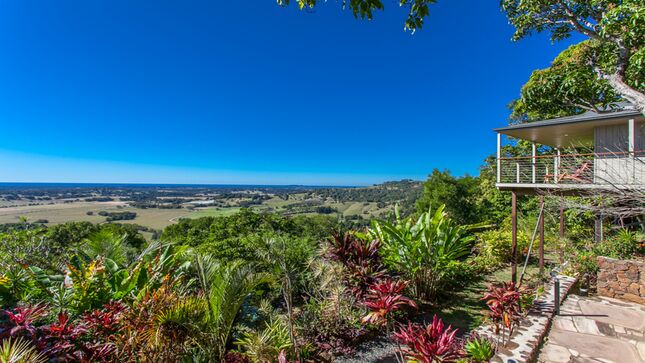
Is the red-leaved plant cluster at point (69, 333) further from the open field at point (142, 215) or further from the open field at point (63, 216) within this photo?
the open field at point (63, 216)

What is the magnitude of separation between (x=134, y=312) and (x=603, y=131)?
38.6 feet

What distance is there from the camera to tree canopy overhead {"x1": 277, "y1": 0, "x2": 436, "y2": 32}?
302cm

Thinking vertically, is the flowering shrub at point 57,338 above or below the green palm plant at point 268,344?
above

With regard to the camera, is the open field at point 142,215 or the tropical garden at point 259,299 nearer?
the tropical garden at point 259,299

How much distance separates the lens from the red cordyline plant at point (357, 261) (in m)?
4.86

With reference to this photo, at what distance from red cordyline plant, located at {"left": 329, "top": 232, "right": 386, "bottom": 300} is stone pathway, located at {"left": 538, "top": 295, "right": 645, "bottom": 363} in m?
2.49

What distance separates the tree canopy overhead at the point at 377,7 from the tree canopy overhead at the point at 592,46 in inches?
206

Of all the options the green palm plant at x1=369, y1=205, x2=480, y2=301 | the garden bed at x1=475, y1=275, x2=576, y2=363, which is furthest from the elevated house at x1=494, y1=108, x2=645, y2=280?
the green palm plant at x1=369, y1=205, x2=480, y2=301

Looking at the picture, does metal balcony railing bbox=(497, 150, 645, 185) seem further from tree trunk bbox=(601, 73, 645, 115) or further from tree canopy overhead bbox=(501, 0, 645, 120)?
tree canopy overhead bbox=(501, 0, 645, 120)

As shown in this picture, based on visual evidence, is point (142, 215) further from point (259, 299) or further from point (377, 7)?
point (377, 7)

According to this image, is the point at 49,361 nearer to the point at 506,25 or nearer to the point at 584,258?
the point at 584,258

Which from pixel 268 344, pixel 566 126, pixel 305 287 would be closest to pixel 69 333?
pixel 268 344

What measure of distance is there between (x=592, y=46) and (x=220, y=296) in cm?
1402

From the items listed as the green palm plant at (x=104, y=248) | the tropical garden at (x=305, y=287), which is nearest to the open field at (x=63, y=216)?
the green palm plant at (x=104, y=248)
